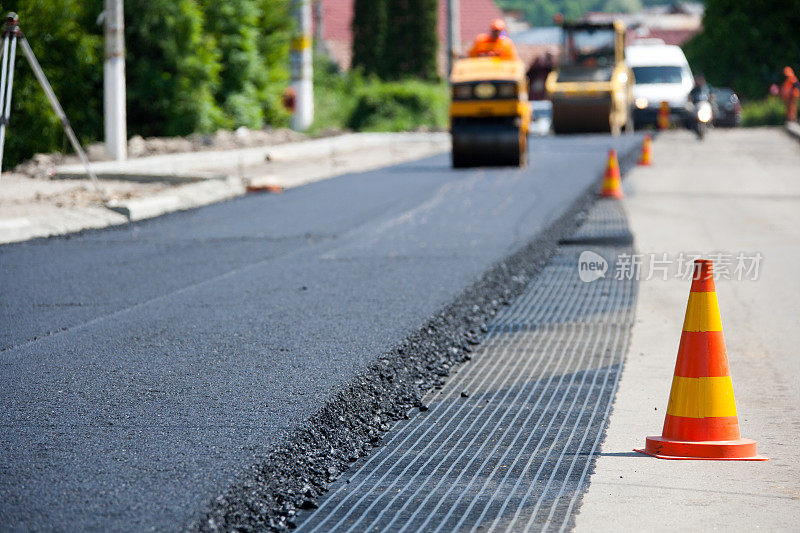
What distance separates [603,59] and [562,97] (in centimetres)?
248

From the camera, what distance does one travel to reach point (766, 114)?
38219 mm

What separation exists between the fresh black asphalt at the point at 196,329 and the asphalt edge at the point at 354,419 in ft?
0.28

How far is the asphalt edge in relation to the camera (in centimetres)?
453

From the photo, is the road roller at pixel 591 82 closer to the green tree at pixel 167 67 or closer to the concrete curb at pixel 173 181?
the concrete curb at pixel 173 181

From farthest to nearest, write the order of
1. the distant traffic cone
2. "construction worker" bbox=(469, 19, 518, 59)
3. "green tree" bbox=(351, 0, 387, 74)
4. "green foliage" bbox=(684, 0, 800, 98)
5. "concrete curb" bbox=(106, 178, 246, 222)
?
"green tree" bbox=(351, 0, 387, 74) < "green foliage" bbox=(684, 0, 800, 98) < "construction worker" bbox=(469, 19, 518, 59) < the distant traffic cone < "concrete curb" bbox=(106, 178, 246, 222)

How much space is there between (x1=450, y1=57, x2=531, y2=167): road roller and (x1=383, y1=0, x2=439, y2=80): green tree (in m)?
22.8

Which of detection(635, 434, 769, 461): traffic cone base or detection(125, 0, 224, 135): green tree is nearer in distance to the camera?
detection(635, 434, 769, 461): traffic cone base

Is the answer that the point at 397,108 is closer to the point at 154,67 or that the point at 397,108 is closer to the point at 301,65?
the point at 301,65

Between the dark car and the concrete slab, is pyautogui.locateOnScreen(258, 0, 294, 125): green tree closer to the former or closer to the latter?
the concrete slab

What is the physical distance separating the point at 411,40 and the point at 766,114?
12930 millimetres

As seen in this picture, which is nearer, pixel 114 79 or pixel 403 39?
pixel 114 79

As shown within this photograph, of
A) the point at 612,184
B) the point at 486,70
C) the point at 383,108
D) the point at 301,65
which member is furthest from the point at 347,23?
the point at 612,184

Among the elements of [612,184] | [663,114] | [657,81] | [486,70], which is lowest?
[612,184]

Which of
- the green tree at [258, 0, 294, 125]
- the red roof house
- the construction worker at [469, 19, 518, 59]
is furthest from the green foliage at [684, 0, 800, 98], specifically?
the construction worker at [469, 19, 518, 59]
